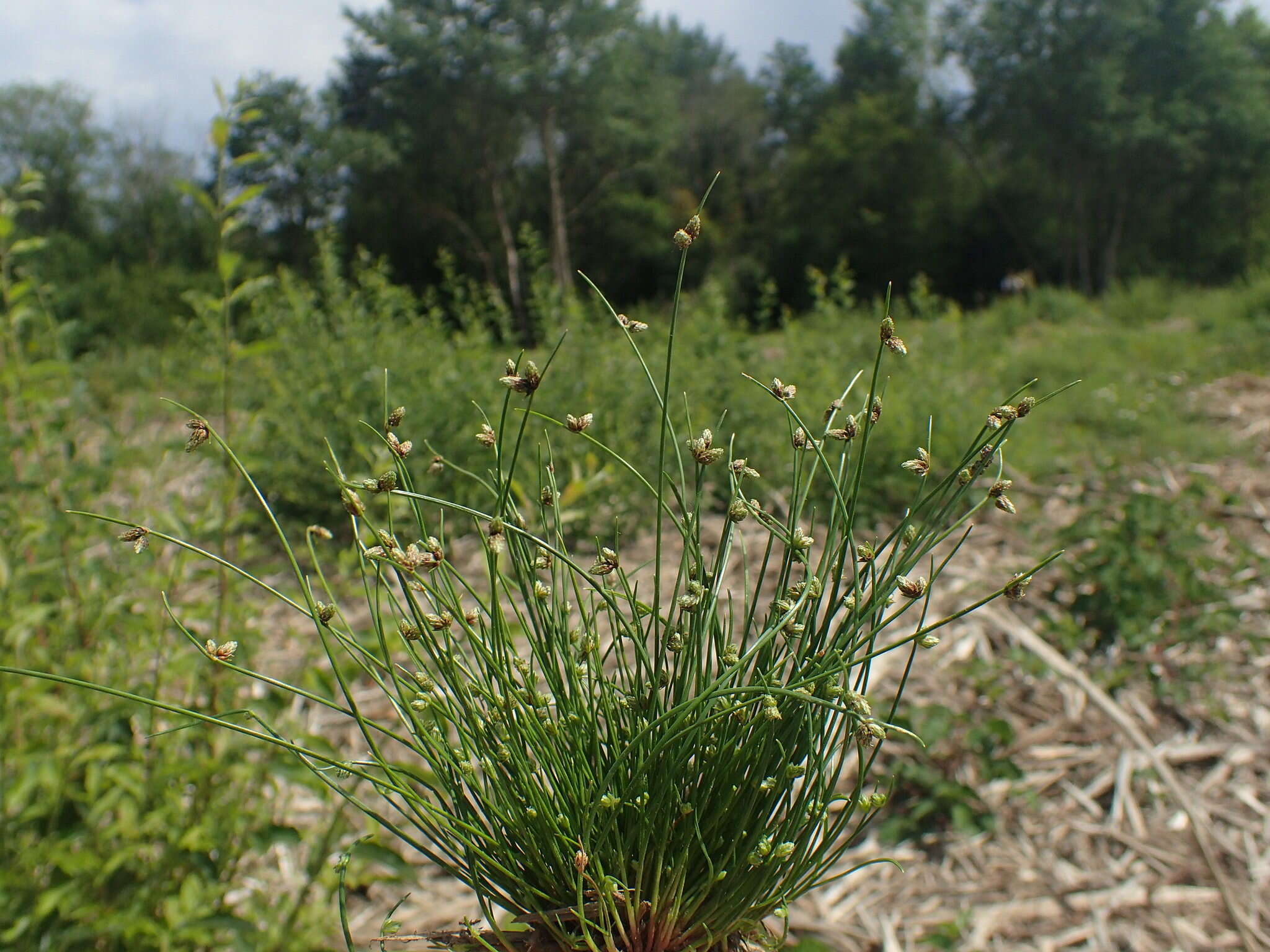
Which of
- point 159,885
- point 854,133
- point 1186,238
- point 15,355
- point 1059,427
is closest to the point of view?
point 159,885

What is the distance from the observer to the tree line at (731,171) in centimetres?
1933

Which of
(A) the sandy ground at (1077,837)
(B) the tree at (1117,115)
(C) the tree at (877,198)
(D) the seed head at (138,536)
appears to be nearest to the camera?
(D) the seed head at (138,536)

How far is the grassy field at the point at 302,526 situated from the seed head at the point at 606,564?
0.20 feet

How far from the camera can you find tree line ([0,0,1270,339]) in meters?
19.3

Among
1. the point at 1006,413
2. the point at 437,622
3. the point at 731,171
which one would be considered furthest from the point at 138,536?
the point at 731,171

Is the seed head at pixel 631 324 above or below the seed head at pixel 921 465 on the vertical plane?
above

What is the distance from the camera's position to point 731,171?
88.6 ft

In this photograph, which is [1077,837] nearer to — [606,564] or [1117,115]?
[606,564]

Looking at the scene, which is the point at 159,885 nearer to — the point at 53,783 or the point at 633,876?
the point at 53,783

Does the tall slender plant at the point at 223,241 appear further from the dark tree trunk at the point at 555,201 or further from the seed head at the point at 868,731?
the dark tree trunk at the point at 555,201

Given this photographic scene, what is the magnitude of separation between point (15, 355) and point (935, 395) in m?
4.03

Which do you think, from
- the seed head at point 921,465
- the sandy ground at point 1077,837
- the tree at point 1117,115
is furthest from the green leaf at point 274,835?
the tree at point 1117,115

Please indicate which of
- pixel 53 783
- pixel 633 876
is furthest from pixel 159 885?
pixel 633 876

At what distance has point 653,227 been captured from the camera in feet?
80.9
